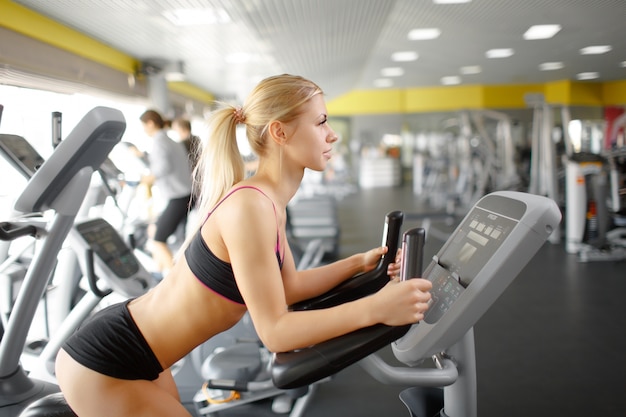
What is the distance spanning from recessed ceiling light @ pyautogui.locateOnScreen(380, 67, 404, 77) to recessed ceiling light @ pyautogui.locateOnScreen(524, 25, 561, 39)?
16.0 feet

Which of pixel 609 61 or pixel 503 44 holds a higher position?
pixel 503 44

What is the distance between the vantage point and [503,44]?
7230mm

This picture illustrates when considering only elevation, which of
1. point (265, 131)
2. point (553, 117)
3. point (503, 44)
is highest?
point (503, 44)

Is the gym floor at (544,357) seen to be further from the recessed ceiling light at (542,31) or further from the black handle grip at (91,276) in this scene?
the recessed ceiling light at (542,31)

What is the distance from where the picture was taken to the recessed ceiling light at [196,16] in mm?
4805

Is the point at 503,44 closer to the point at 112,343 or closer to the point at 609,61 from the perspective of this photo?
the point at 609,61

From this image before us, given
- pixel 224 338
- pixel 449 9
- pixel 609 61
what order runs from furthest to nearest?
pixel 449 9 < pixel 224 338 < pixel 609 61

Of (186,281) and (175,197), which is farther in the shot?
(175,197)

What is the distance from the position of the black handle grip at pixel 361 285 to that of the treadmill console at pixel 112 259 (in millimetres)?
1494

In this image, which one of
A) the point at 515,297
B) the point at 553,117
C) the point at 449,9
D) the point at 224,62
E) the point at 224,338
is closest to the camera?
the point at 224,338

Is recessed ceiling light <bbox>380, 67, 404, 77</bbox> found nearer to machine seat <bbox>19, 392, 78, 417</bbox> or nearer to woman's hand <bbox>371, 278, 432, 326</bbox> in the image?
machine seat <bbox>19, 392, 78, 417</bbox>

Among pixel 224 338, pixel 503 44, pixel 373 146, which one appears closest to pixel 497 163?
pixel 503 44

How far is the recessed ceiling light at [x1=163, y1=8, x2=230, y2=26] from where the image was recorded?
4805 millimetres

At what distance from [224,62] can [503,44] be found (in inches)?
154
